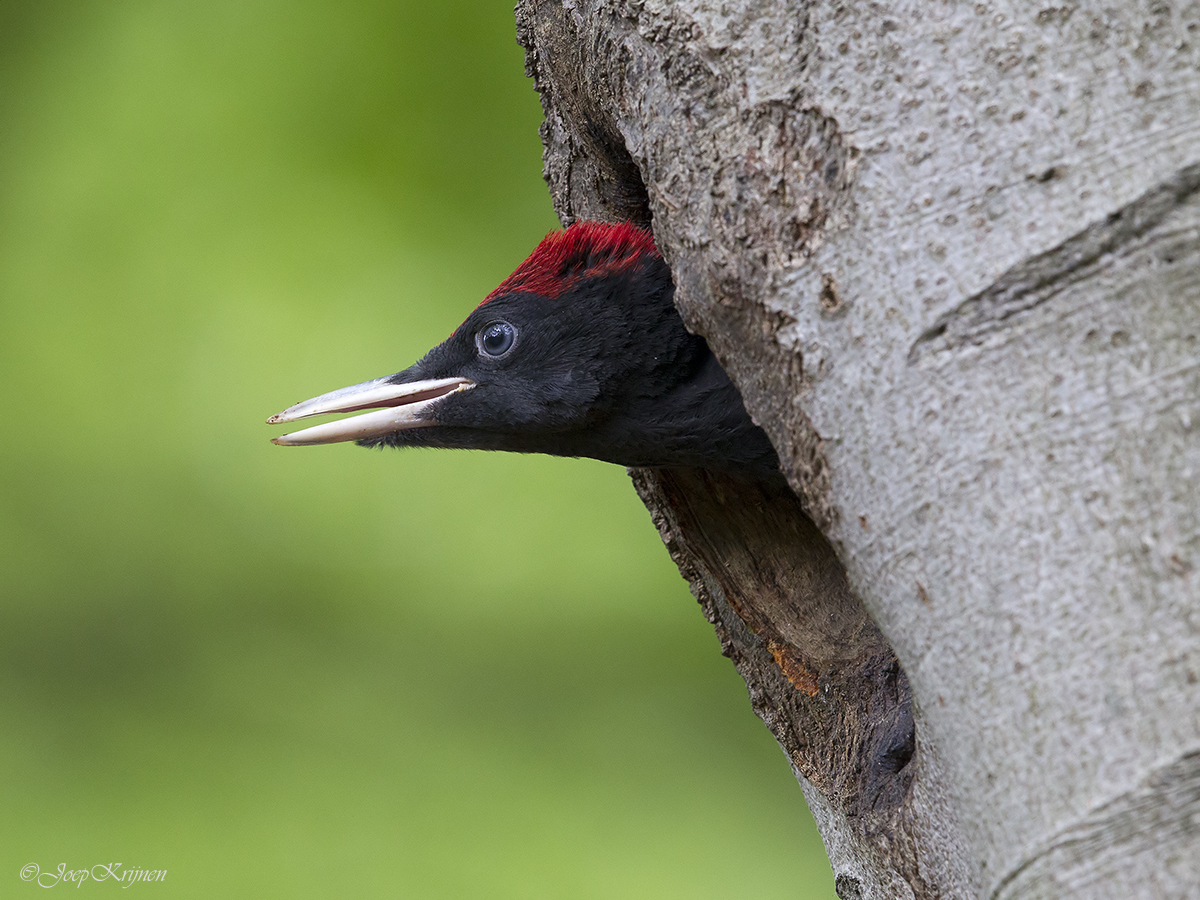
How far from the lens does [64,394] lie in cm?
189

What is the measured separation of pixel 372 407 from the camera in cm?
90

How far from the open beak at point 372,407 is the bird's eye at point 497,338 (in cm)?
3

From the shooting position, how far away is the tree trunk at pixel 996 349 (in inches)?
18.3

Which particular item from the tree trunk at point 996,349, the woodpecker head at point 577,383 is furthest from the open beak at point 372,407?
the tree trunk at point 996,349

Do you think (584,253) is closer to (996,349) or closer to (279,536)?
(996,349)

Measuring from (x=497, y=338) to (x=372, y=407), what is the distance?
0.38 ft

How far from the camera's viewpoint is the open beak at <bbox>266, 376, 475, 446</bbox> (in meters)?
0.87

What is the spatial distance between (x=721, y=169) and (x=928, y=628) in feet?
0.86

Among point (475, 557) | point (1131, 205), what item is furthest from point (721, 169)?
point (475, 557)

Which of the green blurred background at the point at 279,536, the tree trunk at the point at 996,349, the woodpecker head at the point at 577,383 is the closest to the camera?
the tree trunk at the point at 996,349

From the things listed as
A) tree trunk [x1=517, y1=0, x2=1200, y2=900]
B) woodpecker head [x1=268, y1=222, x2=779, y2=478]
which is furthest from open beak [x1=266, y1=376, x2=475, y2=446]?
tree trunk [x1=517, y1=0, x2=1200, y2=900]

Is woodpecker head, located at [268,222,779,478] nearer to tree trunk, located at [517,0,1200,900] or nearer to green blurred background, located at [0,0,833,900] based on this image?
tree trunk, located at [517,0,1200,900]

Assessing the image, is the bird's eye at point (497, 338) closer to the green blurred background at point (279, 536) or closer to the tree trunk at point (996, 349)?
the tree trunk at point (996, 349)

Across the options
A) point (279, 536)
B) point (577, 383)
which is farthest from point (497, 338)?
point (279, 536)
